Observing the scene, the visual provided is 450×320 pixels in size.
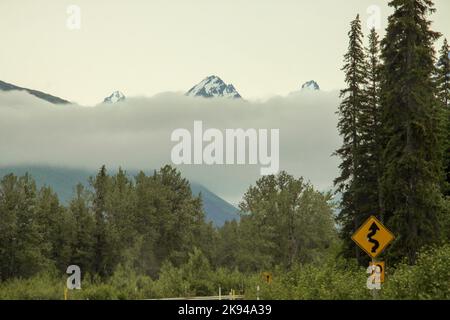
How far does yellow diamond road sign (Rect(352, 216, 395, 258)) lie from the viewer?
15953 mm

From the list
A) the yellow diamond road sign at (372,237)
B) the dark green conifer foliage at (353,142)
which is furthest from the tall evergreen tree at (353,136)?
the yellow diamond road sign at (372,237)

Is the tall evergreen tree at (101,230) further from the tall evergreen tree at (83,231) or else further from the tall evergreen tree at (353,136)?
the tall evergreen tree at (353,136)

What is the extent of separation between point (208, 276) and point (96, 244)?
2213cm

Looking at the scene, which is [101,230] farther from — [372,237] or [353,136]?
[372,237]

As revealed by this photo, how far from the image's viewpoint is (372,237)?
16047 mm

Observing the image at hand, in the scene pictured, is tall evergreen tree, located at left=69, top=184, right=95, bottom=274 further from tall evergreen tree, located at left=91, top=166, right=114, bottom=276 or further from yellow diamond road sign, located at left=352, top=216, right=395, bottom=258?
yellow diamond road sign, located at left=352, top=216, right=395, bottom=258

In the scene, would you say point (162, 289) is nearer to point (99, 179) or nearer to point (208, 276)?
point (208, 276)

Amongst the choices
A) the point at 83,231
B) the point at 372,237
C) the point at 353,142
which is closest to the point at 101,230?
the point at 83,231

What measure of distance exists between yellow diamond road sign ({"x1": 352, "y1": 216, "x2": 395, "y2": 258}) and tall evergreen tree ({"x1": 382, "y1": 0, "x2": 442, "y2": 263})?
17.6 meters

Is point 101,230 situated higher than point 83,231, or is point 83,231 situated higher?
point 101,230

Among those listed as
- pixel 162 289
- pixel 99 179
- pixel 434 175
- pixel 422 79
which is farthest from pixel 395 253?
pixel 99 179

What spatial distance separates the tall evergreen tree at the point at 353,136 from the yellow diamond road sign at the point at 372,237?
27561 millimetres

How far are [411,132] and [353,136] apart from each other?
10939 mm
